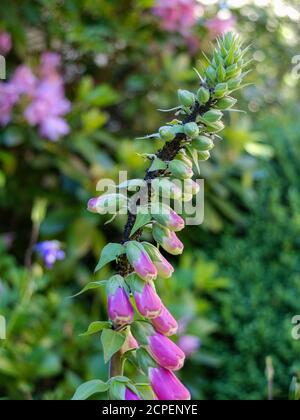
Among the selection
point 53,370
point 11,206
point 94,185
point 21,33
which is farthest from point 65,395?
point 21,33

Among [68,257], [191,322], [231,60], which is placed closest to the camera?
[231,60]

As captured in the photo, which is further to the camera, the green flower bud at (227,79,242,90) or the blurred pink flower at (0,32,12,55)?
the blurred pink flower at (0,32,12,55)

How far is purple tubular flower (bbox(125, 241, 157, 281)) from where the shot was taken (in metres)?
0.80

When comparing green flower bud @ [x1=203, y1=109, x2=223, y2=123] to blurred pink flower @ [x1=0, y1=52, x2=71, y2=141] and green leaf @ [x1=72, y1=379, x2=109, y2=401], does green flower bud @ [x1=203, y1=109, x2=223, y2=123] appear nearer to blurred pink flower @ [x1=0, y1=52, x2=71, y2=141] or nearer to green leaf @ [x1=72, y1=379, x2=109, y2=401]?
green leaf @ [x1=72, y1=379, x2=109, y2=401]

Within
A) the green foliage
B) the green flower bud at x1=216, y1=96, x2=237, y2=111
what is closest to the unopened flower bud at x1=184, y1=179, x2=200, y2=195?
the green flower bud at x1=216, y1=96, x2=237, y2=111

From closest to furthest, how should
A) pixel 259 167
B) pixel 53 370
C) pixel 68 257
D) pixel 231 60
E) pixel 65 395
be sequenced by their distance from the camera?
pixel 231 60 < pixel 65 395 < pixel 53 370 < pixel 68 257 < pixel 259 167

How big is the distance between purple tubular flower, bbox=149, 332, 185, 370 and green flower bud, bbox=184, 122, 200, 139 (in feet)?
0.90

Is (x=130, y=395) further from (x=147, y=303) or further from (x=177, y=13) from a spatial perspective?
(x=177, y=13)

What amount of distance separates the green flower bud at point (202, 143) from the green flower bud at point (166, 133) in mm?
30

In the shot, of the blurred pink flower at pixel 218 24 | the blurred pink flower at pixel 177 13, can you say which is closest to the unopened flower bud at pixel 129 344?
the blurred pink flower at pixel 177 13

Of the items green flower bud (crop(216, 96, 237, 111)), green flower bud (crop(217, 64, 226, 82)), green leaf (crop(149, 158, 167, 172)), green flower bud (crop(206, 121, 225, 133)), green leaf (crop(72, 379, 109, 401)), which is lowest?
green leaf (crop(72, 379, 109, 401))

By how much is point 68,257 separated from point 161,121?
2.93 ft
